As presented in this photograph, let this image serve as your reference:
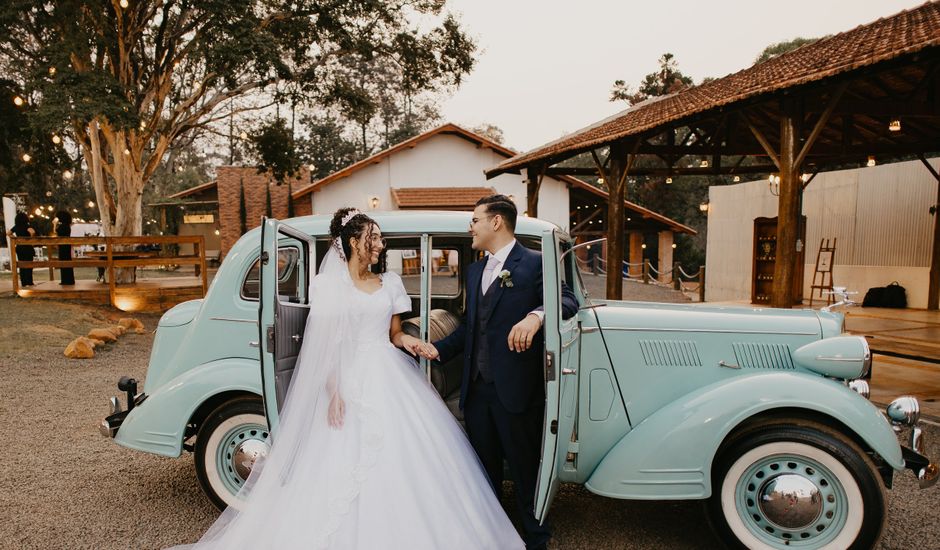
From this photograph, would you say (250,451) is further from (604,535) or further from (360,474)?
(604,535)

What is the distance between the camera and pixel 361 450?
314 centimetres

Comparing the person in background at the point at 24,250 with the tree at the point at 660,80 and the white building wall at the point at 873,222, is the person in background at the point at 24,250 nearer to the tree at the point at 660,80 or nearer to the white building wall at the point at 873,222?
the white building wall at the point at 873,222

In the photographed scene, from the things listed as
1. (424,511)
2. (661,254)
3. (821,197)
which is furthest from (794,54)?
(661,254)

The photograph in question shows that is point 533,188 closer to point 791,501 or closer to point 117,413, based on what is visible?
point 117,413

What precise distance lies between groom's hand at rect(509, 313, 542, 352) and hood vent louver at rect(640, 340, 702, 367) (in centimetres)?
107

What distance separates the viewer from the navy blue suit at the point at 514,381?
324 centimetres

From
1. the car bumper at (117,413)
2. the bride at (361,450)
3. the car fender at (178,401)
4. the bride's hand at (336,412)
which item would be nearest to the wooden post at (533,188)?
the car bumper at (117,413)

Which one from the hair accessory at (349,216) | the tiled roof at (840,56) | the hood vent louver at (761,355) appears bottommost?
the hood vent louver at (761,355)

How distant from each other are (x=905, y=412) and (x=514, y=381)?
2.14m

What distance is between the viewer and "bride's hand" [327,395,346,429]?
323 centimetres

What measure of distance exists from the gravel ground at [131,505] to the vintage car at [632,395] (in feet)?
1.27

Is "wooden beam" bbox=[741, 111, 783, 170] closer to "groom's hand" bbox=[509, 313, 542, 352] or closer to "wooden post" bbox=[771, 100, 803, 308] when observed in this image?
"wooden post" bbox=[771, 100, 803, 308]

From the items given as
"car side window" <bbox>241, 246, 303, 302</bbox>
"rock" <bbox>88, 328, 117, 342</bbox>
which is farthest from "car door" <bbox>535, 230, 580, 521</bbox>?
"rock" <bbox>88, 328, 117, 342</bbox>

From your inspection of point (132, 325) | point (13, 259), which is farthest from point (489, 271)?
point (13, 259)
